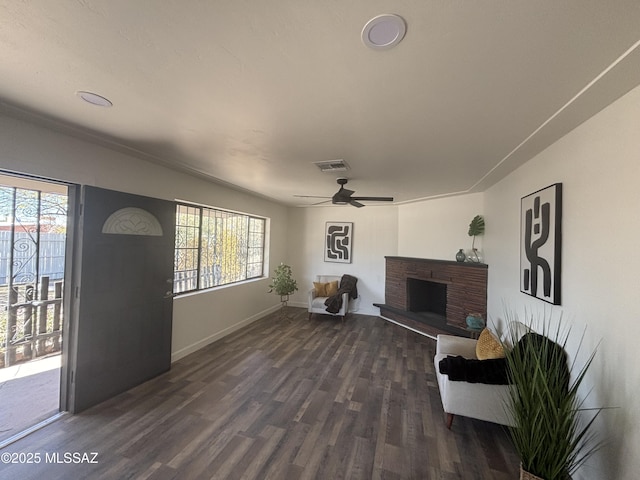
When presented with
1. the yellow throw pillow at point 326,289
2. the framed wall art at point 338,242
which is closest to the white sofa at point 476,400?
the yellow throw pillow at point 326,289

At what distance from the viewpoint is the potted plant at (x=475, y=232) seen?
13.5 ft

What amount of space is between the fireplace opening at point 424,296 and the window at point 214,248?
10.7ft

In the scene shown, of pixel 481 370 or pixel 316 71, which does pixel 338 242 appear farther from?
pixel 316 71

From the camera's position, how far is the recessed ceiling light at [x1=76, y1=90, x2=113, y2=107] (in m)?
1.65

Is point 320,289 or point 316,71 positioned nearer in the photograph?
point 316,71

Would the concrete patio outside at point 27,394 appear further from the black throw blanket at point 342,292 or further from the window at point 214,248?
the black throw blanket at point 342,292

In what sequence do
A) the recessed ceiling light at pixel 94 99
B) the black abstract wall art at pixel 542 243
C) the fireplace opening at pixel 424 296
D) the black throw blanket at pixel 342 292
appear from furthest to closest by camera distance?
the black throw blanket at pixel 342 292 → the fireplace opening at pixel 424 296 → the black abstract wall art at pixel 542 243 → the recessed ceiling light at pixel 94 99

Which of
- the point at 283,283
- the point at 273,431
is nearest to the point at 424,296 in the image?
A: the point at 283,283

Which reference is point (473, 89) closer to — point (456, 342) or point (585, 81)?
point (585, 81)

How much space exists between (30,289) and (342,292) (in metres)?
4.62

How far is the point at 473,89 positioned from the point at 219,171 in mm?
2931

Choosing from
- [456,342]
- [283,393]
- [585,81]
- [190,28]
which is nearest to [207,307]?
[283,393]

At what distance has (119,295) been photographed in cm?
270

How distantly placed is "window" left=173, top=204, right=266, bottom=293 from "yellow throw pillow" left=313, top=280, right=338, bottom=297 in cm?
134
